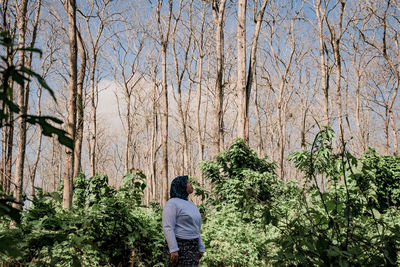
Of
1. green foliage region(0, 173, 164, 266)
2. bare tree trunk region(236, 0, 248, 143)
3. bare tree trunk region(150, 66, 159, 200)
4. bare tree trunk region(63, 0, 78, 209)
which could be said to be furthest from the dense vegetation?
bare tree trunk region(150, 66, 159, 200)

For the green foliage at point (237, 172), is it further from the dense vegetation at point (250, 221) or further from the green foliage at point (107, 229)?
the green foliage at point (107, 229)

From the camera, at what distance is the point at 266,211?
2.10m

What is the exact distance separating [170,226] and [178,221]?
149mm

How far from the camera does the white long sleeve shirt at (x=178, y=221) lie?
4.19 m

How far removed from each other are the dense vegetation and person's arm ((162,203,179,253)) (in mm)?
584

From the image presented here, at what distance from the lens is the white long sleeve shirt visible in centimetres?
419

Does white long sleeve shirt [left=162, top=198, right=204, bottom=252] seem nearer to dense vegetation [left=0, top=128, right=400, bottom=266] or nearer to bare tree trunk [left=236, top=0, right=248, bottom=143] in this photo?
dense vegetation [left=0, top=128, right=400, bottom=266]

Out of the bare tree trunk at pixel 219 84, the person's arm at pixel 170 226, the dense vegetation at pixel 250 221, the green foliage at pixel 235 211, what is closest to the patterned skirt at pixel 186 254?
the person's arm at pixel 170 226

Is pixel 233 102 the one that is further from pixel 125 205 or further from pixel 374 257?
pixel 374 257

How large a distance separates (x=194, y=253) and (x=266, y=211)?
2495 millimetres

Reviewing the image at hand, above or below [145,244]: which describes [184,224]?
above

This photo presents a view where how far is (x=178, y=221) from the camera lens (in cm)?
432

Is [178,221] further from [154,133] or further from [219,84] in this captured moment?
[154,133]

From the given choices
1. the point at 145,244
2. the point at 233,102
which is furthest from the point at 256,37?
the point at 233,102
